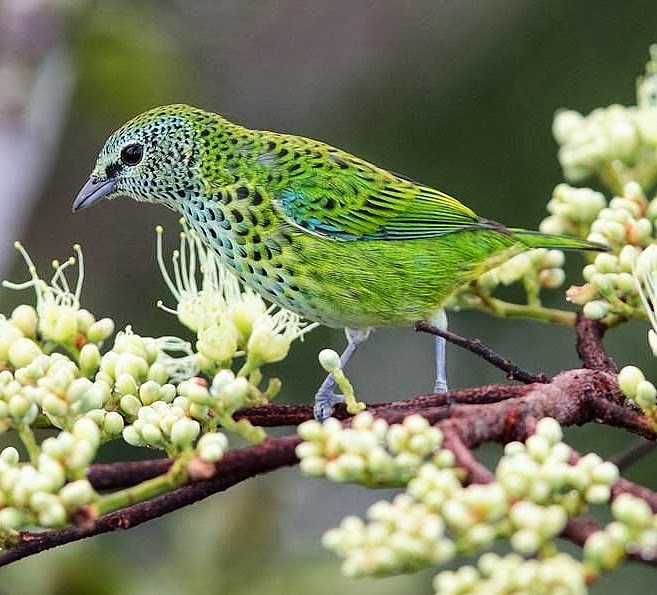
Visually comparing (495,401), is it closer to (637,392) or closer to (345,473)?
(637,392)

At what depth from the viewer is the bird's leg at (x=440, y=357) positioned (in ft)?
8.85

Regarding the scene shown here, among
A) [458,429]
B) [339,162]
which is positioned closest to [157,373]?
[458,429]

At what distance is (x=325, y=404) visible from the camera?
2299 millimetres

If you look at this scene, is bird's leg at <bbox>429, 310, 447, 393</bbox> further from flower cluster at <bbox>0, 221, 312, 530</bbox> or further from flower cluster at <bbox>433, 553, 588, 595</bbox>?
flower cluster at <bbox>433, 553, 588, 595</bbox>

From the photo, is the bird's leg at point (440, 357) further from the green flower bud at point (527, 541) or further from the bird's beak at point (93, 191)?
the green flower bud at point (527, 541)

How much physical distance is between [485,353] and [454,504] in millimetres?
603

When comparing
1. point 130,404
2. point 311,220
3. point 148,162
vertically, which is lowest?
point 130,404

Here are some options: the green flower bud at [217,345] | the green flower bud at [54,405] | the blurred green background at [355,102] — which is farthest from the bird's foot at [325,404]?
the blurred green background at [355,102]

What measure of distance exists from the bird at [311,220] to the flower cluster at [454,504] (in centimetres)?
127

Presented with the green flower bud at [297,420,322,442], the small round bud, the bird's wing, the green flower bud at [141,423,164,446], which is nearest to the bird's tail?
the bird's wing

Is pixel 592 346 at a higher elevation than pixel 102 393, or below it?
higher

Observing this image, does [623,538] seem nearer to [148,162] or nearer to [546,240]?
[546,240]

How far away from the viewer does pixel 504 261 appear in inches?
114

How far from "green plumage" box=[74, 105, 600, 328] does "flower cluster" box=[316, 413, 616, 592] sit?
1.28 metres
